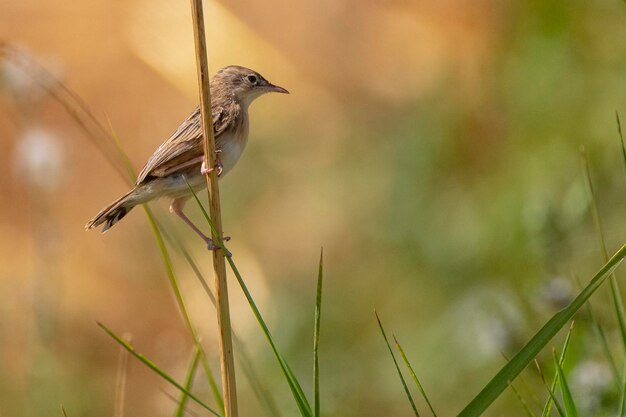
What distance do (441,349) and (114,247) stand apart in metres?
2.65

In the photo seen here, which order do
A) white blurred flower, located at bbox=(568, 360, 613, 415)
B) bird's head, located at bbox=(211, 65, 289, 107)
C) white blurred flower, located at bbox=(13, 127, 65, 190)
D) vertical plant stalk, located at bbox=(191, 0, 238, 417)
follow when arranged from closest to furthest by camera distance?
vertical plant stalk, located at bbox=(191, 0, 238, 417)
white blurred flower, located at bbox=(568, 360, 613, 415)
bird's head, located at bbox=(211, 65, 289, 107)
white blurred flower, located at bbox=(13, 127, 65, 190)

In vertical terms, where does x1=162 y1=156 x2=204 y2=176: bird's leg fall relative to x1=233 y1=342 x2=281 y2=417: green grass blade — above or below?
above

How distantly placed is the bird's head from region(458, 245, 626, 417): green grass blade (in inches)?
70.6

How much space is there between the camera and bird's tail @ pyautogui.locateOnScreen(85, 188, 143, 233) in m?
3.17

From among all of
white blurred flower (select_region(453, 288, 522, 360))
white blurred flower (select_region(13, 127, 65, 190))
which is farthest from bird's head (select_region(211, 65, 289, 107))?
white blurred flower (select_region(13, 127, 65, 190))

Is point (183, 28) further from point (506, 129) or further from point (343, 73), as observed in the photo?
point (506, 129)

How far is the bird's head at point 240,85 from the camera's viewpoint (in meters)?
3.51

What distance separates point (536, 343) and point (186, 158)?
1.53m

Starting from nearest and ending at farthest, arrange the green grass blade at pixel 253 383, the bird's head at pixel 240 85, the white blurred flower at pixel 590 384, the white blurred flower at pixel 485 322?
1. the green grass blade at pixel 253 383
2. the white blurred flower at pixel 590 384
3. the bird's head at pixel 240 85
4. the white blurred flower at pixel 485 322

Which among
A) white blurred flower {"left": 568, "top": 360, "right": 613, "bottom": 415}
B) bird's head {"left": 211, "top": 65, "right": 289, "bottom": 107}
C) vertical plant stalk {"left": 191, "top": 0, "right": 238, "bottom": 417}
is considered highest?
bird's head {"left": 211, "top": 65, "right": 289, "bottom": 107}

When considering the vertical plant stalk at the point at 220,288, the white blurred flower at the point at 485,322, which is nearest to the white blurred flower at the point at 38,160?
the white blurred flower at the point at 485,322

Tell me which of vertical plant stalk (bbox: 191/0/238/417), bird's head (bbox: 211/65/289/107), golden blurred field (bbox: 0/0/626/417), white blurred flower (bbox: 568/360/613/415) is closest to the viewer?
vertical plant stalk (bbox: 191/0/238/417)

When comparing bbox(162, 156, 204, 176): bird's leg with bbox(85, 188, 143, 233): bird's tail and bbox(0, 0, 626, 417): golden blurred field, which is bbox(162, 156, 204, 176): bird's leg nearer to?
bbox(85, 188, 143, 233): bird's tail

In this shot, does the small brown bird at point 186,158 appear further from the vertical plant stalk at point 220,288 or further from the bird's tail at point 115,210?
the vertical plant stalk at point 220,288
